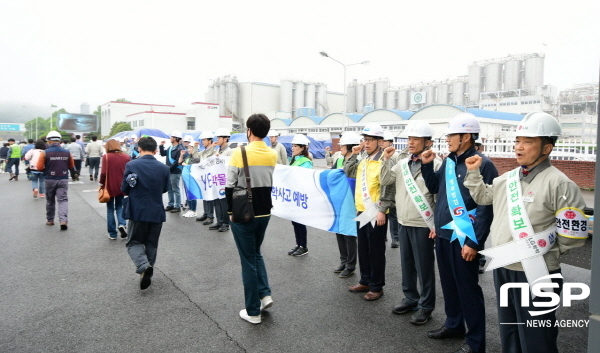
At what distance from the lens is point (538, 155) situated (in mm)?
2770

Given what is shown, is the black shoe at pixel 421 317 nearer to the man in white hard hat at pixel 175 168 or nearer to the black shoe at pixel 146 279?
the black shoe at pixel 146 279

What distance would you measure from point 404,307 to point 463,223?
1433 mm

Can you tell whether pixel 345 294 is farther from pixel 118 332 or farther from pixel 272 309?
pixel 118 332

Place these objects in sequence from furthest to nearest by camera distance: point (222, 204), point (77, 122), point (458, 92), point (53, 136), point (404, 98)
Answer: point (404, 98) < point (458, 92) < point (77, 122) < point (222, 204) < point (53, 136)

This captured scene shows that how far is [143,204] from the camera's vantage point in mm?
5184

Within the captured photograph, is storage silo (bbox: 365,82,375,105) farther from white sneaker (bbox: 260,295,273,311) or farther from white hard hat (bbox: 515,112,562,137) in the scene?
white hard hat (bbox: 515,112,562,137)

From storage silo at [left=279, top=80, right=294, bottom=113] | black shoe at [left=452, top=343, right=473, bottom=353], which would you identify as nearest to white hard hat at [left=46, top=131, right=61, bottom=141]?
black shoe at [left=452, top=343, right=473, bottom=353]

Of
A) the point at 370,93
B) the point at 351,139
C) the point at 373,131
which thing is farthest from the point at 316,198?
the point at 370,93

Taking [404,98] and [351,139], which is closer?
[351,139]

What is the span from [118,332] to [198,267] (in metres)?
2.06

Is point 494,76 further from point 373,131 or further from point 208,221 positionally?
Answer: point 373,131

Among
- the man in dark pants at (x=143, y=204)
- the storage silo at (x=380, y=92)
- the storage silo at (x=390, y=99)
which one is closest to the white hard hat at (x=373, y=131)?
the man in dark pants at (x=143, y=204)

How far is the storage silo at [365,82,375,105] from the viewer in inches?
3384

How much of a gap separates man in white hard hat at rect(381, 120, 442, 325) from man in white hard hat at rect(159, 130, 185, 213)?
281 inches
